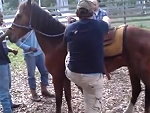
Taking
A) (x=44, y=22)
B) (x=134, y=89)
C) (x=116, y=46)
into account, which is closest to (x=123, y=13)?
(x=134, y=89)

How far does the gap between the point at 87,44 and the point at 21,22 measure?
1.90 m

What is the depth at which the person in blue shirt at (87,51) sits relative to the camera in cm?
365

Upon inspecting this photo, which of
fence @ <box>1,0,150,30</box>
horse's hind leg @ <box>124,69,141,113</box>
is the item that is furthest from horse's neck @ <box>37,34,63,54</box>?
fence @ <box>1,0,150,30</box>

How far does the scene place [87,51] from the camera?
12.1ft

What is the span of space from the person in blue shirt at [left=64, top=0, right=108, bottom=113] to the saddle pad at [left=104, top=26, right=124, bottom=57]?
0.99 m

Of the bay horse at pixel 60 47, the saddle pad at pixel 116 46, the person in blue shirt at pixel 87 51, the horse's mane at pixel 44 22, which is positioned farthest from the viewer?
the horse's mane at pixel 44 22

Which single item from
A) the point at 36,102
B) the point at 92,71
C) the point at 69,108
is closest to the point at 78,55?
the point at 92,71

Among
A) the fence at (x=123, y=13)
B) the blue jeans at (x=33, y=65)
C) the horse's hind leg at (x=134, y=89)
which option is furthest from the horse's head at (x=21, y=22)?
the fence at (x=123, y=13)

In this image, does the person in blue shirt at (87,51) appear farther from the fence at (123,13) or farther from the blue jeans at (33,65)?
the fence at (123,13)

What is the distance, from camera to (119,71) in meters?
8.12

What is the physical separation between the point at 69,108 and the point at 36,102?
1055 mm

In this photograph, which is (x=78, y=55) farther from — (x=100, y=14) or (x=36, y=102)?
(x=36, y=102)

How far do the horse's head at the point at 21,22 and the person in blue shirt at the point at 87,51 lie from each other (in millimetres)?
1512

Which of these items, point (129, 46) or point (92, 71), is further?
point (129, 46)
